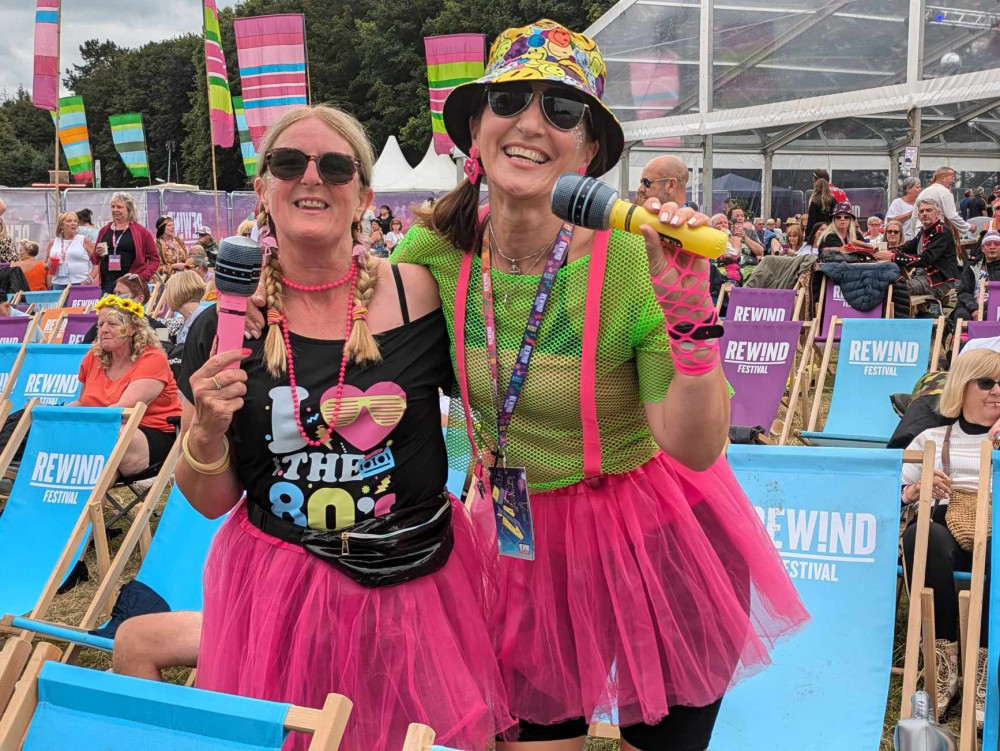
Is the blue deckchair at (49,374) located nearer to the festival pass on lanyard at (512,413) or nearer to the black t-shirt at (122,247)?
the black t-shirt at (122,247)

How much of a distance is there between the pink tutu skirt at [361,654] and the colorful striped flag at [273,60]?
17.0 meters

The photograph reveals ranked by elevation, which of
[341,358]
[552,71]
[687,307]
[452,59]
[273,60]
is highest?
[452,59]

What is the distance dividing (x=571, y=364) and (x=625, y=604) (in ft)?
1.56

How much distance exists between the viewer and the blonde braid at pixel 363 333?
5.85 feet

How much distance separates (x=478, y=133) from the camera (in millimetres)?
1848

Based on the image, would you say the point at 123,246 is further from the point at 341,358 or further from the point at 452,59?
the point at 452,59

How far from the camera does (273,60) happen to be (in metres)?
17.7

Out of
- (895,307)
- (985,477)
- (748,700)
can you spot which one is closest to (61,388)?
→ (748,700)

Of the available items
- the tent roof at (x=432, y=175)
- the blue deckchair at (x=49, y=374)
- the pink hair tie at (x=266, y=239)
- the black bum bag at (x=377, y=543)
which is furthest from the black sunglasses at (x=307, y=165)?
the tent roof at (x=432, y=175)

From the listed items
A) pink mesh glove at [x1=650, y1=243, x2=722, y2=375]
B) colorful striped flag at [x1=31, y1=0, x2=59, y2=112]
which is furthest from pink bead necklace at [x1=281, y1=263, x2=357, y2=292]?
colorful striped flag at [x1=31, y1=0, x2=59, y2=112]

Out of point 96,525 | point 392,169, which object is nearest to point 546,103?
point 96,525

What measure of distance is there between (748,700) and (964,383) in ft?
5.99

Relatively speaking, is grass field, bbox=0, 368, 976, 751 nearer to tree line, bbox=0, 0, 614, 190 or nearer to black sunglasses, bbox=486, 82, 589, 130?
black sunglasses, bbox=486, 82, 589, 130

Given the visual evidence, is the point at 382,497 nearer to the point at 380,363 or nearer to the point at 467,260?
the point at 380,363
